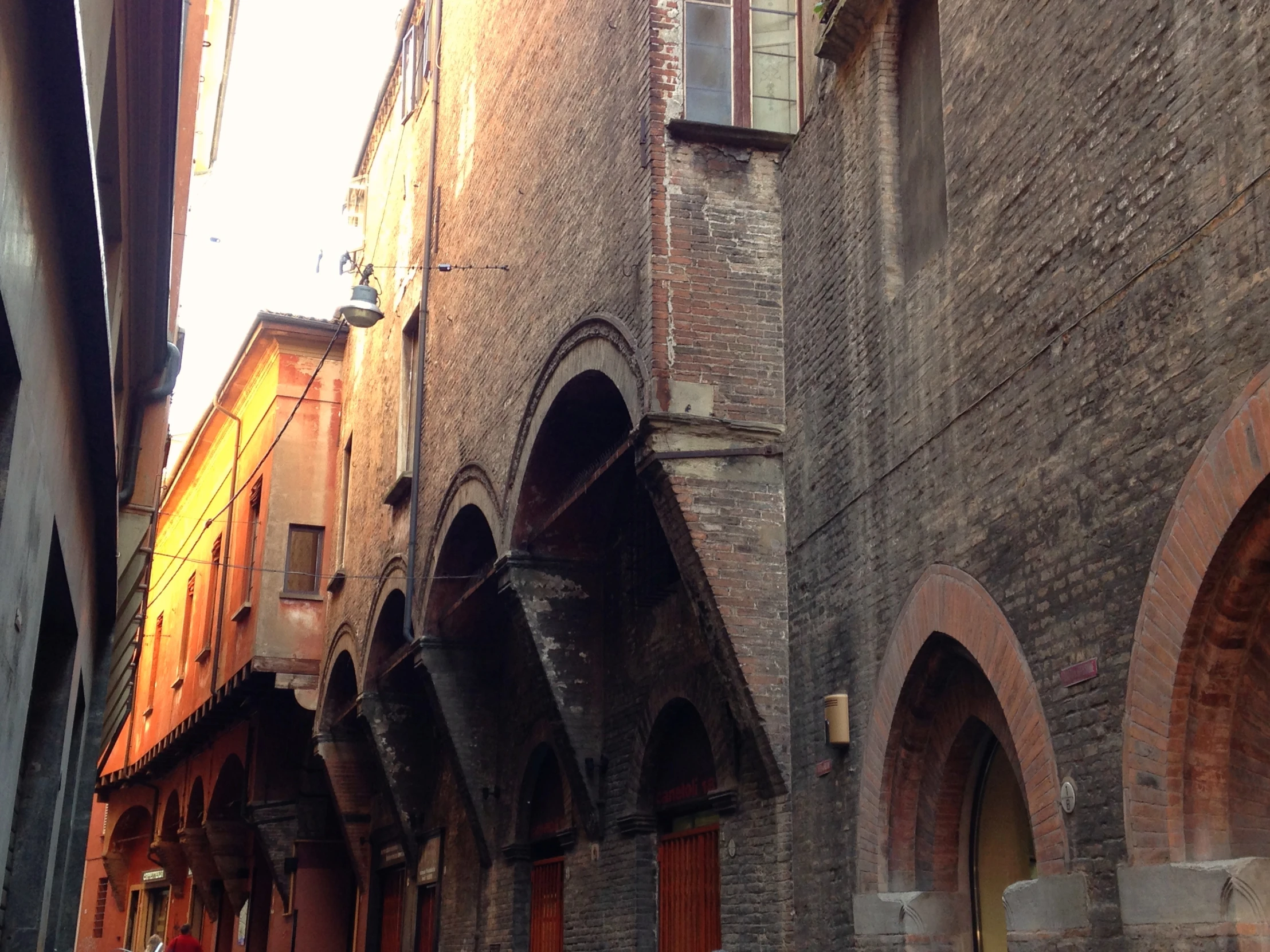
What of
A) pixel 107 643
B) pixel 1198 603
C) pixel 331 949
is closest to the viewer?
pixel 1198 603

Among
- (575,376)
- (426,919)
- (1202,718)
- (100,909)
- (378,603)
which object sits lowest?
(426,919)

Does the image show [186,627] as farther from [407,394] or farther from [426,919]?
[426,919]

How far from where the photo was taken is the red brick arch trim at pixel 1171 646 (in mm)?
5504

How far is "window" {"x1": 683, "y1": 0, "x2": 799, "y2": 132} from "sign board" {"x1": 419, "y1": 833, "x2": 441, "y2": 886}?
9.68 meters

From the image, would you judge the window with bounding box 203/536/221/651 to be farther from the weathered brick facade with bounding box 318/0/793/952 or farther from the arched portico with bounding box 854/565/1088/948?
the arched portico with bounding box 854/565/1088/948

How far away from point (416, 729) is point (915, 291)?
11.3 m

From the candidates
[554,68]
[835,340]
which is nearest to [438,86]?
[554,68]

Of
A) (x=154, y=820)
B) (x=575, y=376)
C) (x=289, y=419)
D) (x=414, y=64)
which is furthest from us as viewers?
(x=154, y=820)

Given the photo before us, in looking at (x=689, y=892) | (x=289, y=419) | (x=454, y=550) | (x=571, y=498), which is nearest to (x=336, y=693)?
(x=289, y=419)

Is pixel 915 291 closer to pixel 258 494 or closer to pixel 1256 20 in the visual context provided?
pixel 1256 20

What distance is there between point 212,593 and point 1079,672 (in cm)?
2143

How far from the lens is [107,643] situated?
1254cm

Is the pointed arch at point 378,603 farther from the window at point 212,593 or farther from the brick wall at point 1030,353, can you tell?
the brick wall at point 1030,353

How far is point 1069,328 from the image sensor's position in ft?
21.9
